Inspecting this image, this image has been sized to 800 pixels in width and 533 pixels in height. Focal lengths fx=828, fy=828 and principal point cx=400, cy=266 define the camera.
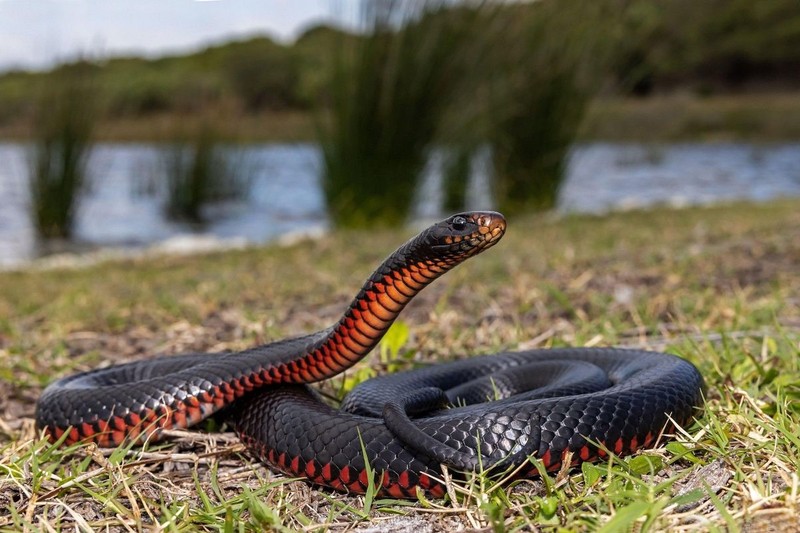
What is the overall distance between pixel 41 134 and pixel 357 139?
514cm

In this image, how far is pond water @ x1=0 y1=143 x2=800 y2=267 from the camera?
1290 cm

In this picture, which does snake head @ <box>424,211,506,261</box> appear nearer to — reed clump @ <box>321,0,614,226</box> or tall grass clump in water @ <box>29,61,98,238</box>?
reed clump @ <box>321,0,614,226</box>

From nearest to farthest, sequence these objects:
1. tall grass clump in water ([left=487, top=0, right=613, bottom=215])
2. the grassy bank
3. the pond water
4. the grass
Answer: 1. the grass
2. tall grass clump in water ([left=487, top=0, right=613, bottom=215])
3. the pond water
4. the grassy bank

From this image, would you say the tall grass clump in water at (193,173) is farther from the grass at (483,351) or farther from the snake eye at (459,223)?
the snake eye at (459,223)

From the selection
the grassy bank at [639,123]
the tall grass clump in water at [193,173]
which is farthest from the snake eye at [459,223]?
the tall grass clump in water at [193,173]

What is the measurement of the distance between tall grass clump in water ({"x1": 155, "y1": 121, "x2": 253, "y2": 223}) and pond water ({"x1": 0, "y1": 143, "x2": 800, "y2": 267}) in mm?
294

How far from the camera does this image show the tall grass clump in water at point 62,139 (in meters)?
12.0

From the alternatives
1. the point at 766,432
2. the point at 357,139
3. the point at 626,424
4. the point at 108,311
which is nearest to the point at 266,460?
the point at 626,424

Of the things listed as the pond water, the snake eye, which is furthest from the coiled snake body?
the pond water

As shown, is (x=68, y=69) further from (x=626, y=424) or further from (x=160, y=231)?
(x=626, y=424)

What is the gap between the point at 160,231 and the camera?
1500 cm

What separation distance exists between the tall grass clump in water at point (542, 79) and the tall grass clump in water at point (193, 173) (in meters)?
6.33

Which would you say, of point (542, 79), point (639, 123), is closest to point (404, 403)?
point (542, 79)

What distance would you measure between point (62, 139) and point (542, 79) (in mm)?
6960
